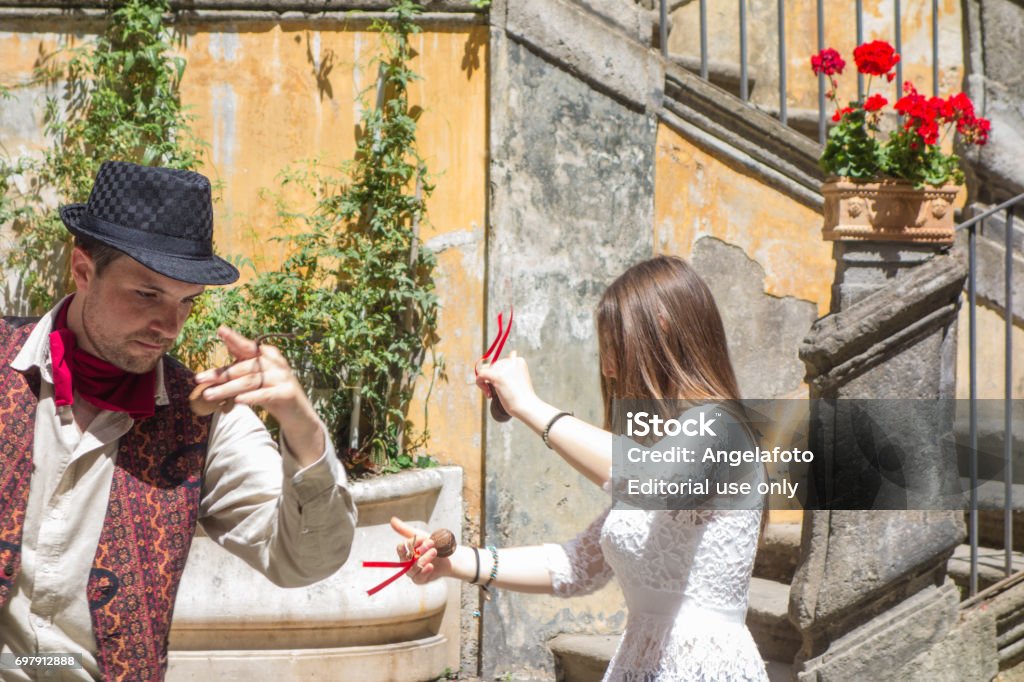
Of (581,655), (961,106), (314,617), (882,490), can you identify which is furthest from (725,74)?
(314,617)

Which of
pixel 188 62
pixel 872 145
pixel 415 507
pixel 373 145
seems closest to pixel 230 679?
pixel 415 507

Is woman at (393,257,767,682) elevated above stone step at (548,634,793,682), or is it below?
above

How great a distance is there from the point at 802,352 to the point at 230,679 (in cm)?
282

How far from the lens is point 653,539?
2.55 metres

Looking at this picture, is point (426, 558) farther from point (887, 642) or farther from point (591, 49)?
point (591, 49)

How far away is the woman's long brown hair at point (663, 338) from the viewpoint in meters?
2.64

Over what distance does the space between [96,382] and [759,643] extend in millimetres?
3236

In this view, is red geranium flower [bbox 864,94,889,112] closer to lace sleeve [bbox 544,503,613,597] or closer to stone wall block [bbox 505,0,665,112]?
stone wall block [bbox 505,0,665,112]

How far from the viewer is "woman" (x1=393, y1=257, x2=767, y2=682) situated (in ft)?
8.31

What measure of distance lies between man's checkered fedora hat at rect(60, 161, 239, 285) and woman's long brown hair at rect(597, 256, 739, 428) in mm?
904

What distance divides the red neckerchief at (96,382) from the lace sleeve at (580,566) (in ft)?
3.43

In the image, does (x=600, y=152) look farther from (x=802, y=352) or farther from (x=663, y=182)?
(x=802, y=352)

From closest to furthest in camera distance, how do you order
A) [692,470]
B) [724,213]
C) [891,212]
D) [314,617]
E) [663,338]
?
[692,470] → [663,338] → [891,212] → [314,617] → [724,213]

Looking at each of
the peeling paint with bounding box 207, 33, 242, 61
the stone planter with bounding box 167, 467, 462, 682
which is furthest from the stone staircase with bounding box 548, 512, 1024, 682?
the peeling paint with bounding box 207, 33, 242, 61
